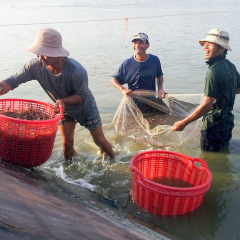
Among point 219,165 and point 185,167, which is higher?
point 185,167

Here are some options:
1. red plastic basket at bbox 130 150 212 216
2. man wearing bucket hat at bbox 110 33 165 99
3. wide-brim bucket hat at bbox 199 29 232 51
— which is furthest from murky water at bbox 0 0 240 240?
wide-brim bucket hat at bbox 199 29 232 51

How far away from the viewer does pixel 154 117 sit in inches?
206

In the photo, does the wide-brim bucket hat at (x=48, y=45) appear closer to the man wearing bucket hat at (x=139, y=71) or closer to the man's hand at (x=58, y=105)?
the man's hand at (x=58, y=105)

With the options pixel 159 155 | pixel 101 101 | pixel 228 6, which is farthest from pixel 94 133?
pixel 228 6

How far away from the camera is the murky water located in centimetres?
331

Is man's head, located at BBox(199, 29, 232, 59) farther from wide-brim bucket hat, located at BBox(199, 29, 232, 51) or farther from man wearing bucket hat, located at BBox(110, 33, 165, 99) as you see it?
man wearing bucket hat, located at BBox(110, 33, 165, 99)

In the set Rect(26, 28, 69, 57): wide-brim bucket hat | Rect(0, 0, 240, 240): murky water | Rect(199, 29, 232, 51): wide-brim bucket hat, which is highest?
Rect(199, 29, 232, 51): wide-brim bucket hat

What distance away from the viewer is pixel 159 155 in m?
3.55

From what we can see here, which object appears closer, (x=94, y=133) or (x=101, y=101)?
(x=94, y=133)

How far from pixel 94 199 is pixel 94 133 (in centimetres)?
99

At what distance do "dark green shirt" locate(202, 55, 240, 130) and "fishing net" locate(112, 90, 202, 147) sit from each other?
0.63 m

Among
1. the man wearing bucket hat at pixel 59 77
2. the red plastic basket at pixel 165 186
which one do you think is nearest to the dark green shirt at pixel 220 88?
the red plastic basket at pixel 165 186

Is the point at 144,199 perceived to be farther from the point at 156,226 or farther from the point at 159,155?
the point at 159,155

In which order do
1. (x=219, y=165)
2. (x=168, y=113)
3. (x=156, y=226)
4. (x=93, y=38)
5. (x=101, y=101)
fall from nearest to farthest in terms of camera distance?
(x=156, y=226) → (x=219, y=165) → (x=168, y=113) → (x=101, y=101) → (x=93, y=38)
